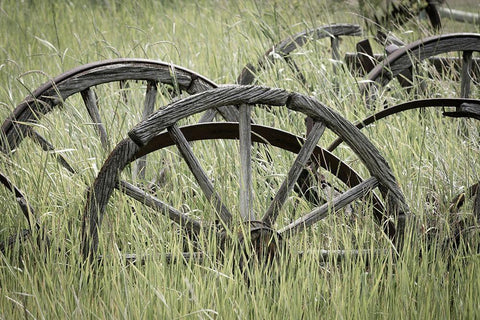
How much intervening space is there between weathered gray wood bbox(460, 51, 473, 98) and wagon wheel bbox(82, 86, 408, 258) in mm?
1308

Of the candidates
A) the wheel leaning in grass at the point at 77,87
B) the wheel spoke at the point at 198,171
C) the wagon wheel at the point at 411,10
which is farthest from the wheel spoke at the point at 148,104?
the wagon wheel at the point at 411,10

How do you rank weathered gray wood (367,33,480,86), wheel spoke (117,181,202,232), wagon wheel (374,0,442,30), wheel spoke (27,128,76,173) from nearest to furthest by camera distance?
1. wheel spoke (117,181,202,232)
2. wheel spoke (27,128,76,173)
3. weathered gray wood (367,33,480,86)
4. wagon wheel (374,0,442,30)

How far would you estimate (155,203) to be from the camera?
1.96 m

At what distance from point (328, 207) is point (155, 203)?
0.53 metres

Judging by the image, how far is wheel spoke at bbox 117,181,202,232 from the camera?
193cm

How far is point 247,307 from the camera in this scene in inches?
69.6

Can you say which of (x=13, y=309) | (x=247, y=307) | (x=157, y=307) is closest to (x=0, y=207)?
(x=13, y=309)

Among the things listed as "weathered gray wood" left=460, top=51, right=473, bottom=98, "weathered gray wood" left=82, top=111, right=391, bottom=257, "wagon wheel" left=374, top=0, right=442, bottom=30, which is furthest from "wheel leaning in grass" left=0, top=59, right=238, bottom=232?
"wagon wheel" left=374, top=0, right=442, bottom=30

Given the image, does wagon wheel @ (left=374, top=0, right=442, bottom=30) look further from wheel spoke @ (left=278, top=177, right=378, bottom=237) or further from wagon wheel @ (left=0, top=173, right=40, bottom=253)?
wagon wheel @ (left=0, top=173, right=40, bottom=253)

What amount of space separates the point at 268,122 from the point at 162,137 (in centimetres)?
129

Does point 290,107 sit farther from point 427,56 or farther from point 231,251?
point 427,56

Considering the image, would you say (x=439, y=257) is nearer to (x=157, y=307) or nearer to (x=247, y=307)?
(x=247, y=307)

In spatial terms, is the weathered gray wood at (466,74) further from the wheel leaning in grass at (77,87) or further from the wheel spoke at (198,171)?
the wheel spoke at (198,171)

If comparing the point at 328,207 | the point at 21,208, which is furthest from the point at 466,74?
the point at 21,208
